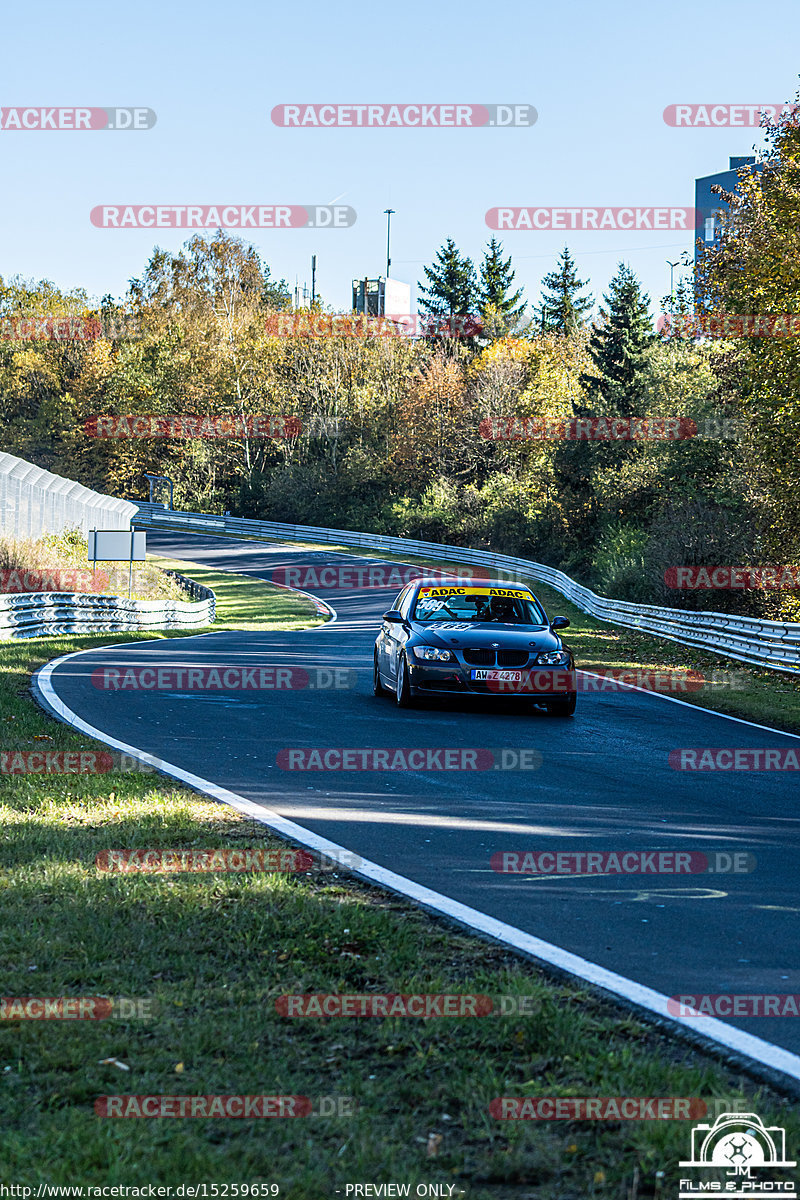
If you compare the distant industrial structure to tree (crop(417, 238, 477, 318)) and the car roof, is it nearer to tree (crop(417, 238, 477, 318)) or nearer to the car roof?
tree (crop(417, 238, 477, 318))

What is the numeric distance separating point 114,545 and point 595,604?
14.4 meters

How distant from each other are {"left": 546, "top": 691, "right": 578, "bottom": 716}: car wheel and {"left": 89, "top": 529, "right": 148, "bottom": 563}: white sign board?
15.5m

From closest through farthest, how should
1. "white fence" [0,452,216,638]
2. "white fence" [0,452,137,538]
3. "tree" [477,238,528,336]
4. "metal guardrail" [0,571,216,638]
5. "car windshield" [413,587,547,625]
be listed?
1. "car windshield" [413,587,547,625]
2. "metal guardrail" [0,571,216,638]
3. "white fence" [0,452,216,638]
4. "white fence" [0,452,137,538]
5. "tree" [477,238,528,336]

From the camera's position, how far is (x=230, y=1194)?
3066 mm

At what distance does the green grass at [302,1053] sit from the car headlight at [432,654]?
7821mm

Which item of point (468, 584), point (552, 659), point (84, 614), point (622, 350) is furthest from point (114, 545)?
point (622, 350)

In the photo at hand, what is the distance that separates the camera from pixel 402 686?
46.8 ft

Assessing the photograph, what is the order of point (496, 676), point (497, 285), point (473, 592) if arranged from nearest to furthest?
point (496, 676)
point (473, 592)
point (497, 285)

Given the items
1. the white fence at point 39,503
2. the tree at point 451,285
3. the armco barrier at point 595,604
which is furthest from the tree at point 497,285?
the white fence at point 39,503

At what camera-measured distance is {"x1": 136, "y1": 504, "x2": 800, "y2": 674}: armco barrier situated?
2183 cm

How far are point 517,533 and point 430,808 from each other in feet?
161

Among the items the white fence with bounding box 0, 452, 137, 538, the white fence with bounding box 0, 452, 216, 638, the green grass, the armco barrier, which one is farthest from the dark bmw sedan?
the white fence with bounding box 0, 452, 137, 538

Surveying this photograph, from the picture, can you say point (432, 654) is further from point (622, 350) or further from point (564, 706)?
point (622, 350)

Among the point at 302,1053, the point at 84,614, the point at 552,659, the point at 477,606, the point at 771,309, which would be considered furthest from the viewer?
the point at 84,614
